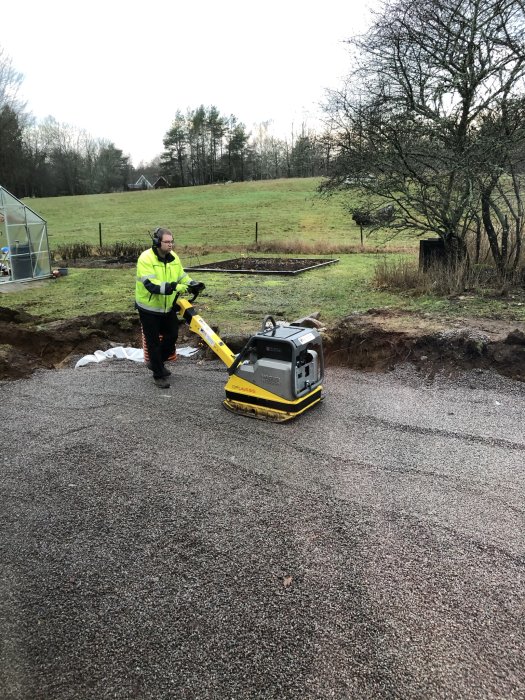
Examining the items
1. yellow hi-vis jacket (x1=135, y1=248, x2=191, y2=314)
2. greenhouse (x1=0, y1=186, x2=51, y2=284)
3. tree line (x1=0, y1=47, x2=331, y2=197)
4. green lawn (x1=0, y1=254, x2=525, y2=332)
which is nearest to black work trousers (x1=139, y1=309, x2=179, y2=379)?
yellow hi-vis jacket (x1=135, y1=248, x2=191, y2=314)

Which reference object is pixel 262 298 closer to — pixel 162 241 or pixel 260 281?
pixel 260 281

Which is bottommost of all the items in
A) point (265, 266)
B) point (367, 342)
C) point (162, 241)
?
point (367, 342)

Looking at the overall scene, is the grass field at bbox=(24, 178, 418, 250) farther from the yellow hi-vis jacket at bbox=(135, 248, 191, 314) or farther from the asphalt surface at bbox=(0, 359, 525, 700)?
the asphalt surface at bbox=(0, 359, 525, 700)

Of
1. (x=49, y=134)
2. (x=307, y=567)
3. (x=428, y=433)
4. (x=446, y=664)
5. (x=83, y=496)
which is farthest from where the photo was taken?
(x=49, y=134)

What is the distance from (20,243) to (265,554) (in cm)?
1549

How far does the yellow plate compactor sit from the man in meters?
1.17

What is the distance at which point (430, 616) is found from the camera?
103 inches

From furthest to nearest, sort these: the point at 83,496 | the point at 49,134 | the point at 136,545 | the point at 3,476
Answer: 1. the point at 49,134
2. the point at 3,476
3. the point at 83,496
4. the point at 136,545

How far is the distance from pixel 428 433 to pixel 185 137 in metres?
78.5

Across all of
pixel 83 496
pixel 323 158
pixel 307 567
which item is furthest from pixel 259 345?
pixel 323 158

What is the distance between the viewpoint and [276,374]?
16.1 ft

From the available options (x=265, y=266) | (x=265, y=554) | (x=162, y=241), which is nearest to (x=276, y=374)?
(x=265, y=554)

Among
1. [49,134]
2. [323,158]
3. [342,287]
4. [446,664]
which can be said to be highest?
[49,134]

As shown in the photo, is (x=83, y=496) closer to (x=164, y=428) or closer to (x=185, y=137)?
(x=164, y=428)
